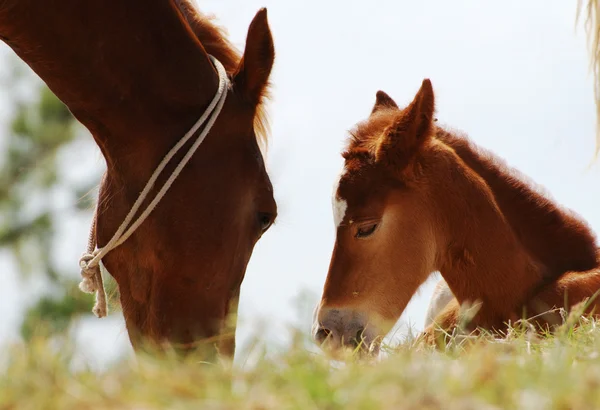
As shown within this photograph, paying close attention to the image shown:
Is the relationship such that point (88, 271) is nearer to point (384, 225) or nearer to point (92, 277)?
Answer: point (92, 277)

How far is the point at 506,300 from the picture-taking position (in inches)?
143

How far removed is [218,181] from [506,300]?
164 centimetres

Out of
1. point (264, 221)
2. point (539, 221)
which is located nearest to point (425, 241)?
point (539, 221)

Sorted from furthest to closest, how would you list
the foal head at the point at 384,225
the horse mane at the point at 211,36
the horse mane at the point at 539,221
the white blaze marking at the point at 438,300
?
the white blaze marking at the point at 438,300 → the horse mane at the point at 539,221 → the foal head at the point at 384,225 → the horse mane at the point at 211,36

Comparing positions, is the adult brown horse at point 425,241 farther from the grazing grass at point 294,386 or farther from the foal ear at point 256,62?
the grazing grass at point 294,386

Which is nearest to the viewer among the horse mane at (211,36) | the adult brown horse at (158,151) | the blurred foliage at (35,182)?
the adult brown horse at (158,151)

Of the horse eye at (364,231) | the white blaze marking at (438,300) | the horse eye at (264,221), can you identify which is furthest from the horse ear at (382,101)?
the horse eye at (264,221)

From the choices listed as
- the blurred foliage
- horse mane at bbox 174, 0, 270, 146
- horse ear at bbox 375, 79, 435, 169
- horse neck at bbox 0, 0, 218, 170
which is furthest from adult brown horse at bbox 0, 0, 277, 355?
the blurred foliage

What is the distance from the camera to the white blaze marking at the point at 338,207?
3.65 metres

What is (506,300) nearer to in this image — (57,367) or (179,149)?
(179,149)

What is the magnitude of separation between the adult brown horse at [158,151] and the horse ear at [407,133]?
1.12 meters

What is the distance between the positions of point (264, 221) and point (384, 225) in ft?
3.57

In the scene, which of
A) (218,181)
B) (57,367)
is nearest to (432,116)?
(218,181)

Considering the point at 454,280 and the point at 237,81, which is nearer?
the point at 237,81
